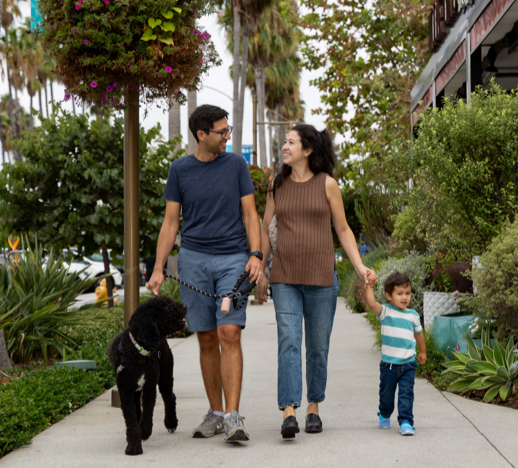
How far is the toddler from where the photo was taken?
4.61 m

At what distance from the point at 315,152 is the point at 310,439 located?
74.1 inches

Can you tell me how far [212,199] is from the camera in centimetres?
456

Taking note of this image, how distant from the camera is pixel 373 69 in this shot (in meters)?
21.6

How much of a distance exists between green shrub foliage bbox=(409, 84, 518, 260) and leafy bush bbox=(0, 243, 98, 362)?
13.4 ft

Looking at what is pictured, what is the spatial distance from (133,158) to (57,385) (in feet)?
6.40

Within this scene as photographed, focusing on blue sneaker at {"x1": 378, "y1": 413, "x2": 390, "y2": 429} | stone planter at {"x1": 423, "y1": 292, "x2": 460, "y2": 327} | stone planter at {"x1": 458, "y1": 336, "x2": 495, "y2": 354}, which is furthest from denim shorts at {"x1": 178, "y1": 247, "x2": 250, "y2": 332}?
stone planter at {"x1": 423, "y1": 292, "x2": 460, "y2": 327}

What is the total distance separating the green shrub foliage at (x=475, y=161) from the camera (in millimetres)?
6645

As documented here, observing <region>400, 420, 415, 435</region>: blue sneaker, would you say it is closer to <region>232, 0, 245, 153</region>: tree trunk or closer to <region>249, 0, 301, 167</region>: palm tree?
<region>232, 0, 245, 153</region>: tree trunk

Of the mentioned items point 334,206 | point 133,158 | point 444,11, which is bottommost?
point 334,206

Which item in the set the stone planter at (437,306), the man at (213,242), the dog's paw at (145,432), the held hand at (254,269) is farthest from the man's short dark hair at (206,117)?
the stone planter at (437,306)

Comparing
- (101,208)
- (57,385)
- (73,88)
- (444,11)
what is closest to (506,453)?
(57,385)

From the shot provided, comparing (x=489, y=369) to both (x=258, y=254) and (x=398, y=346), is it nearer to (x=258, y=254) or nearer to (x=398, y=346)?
(x=398, y=346)

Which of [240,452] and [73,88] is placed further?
[73,88]

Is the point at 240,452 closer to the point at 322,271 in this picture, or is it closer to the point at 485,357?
the point at 322,271
